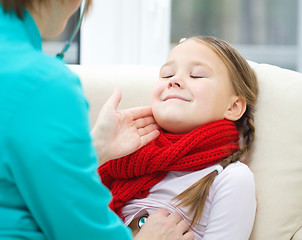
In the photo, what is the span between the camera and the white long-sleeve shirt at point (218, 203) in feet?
3.99

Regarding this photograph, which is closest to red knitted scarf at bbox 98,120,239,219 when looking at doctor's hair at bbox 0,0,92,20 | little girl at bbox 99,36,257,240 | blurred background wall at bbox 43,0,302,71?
little girl at bbox 99,36,257,240

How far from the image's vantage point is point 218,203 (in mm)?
1232

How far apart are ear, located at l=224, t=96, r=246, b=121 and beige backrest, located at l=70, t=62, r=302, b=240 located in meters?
0.06

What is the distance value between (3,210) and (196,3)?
2.24m

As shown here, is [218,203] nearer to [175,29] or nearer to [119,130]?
[119,130]

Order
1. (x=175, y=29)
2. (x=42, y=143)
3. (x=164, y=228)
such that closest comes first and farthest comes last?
(x=42, y=143), (x=164, y=228), (x=175, y=29)

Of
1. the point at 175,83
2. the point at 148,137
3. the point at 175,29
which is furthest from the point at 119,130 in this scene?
the point at 175,29

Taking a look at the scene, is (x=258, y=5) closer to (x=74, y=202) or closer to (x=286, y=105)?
(x=286, y=105)

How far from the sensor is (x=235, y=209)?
4.00 ft

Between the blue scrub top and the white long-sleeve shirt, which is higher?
the blue scrub top

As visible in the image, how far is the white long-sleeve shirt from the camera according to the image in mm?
1216

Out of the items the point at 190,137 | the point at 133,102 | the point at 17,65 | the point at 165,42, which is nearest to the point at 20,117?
the point at 17,65

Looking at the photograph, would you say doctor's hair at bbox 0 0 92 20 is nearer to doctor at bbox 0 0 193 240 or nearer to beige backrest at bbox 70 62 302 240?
doctor at bbox 0 0 193 240

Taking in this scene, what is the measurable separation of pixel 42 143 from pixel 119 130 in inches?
24.3
